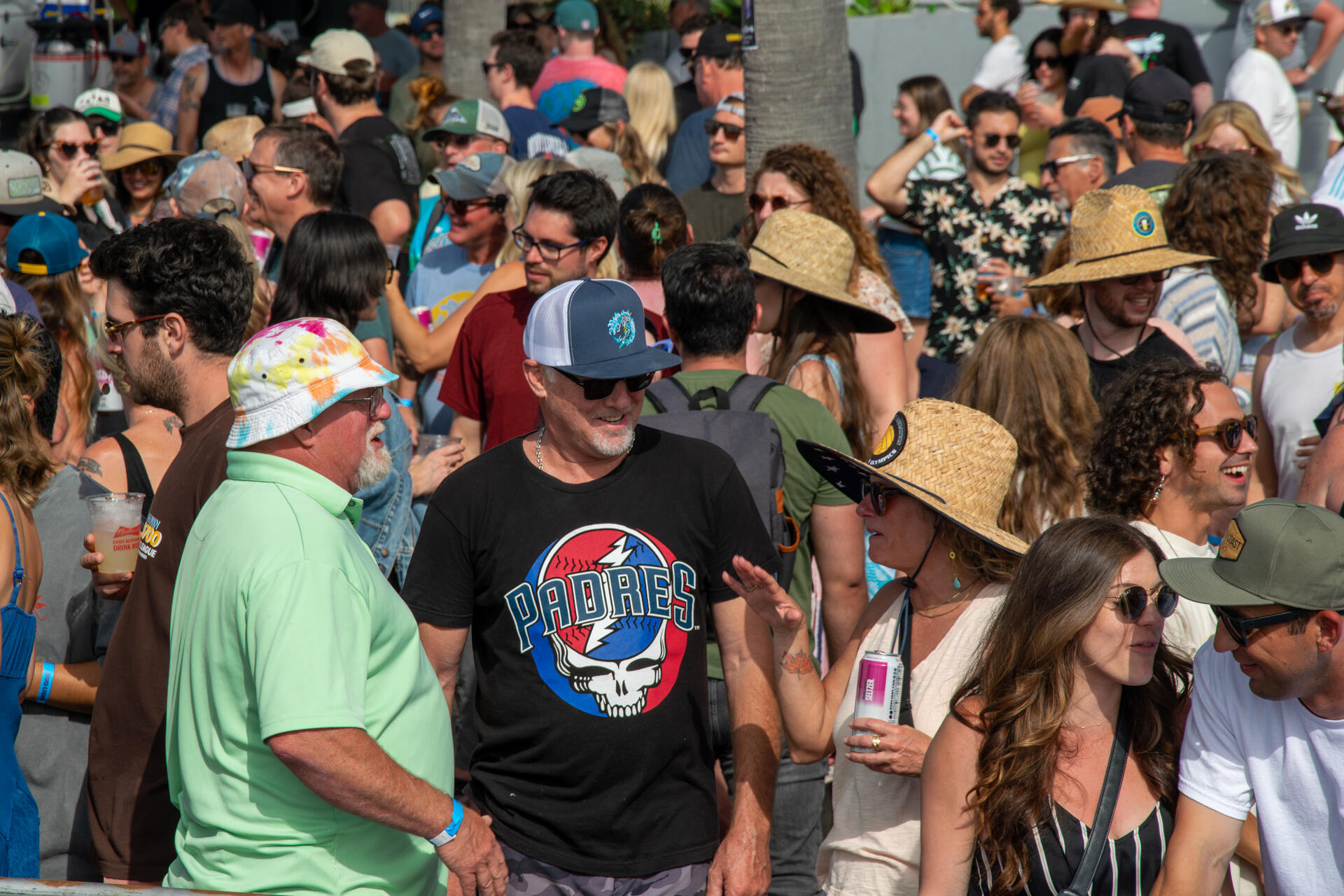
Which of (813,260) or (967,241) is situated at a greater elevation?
(813,260)

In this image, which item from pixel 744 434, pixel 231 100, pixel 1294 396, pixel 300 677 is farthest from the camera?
pixel 231 100

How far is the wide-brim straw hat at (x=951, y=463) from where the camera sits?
316 centimetres

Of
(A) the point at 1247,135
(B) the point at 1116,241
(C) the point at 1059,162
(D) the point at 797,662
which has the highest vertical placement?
(A) the point at 1247,135

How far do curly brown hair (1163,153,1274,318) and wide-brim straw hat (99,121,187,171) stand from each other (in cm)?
596

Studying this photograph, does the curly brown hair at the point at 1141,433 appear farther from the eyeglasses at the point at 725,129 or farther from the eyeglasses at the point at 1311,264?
the eyeglasses at the point at 725,129

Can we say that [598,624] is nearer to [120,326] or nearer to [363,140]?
[120,326]

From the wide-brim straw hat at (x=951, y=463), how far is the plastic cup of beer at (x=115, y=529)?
1.91 metres

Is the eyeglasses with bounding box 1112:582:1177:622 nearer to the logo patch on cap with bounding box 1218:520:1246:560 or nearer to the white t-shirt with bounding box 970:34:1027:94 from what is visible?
the logo patch on cap with bounding box 1218:520:1246:560

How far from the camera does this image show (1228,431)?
370 cm

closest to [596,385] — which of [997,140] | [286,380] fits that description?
[286,380]

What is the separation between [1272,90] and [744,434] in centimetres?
788

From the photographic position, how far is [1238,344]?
225 inches

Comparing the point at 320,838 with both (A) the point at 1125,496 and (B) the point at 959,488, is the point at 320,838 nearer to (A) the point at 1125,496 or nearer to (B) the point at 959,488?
(B) the point at 959,488

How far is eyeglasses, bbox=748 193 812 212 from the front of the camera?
228 inches
